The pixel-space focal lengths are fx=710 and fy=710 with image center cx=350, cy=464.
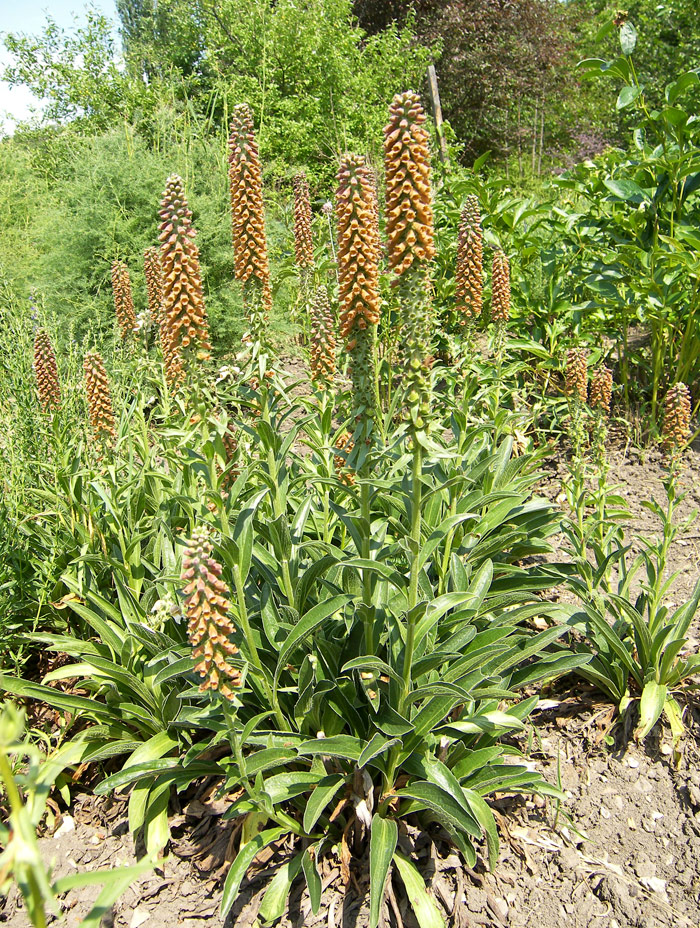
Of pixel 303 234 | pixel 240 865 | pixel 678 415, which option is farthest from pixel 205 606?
pixel 303 234

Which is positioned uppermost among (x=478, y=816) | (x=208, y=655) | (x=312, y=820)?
(x=208, y=655)

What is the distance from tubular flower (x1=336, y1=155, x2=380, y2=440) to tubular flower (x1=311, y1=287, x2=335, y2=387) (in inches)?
37.2

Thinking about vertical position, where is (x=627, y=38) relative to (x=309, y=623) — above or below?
above

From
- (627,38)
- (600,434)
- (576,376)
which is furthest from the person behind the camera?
(627,38)

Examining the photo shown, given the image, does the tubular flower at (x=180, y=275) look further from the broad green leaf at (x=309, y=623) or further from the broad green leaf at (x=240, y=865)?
the broad green leaf at (x=240, y=865)

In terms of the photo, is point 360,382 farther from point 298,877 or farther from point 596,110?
point 596,110

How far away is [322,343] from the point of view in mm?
3811

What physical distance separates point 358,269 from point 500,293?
6.43 ft

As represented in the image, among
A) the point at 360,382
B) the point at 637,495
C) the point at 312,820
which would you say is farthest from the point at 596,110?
the point at 312,820

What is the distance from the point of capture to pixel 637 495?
4895 mm

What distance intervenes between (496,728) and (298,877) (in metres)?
0.97

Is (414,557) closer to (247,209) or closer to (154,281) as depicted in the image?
(247,209)

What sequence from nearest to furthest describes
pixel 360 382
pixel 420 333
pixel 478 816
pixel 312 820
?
1. pixel 420 333
2. pixel 312 820
3. pixel 478 816
4. pixel 360 382

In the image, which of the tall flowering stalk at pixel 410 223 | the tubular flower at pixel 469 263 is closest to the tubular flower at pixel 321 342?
the tubular flower at pixel 469 263
